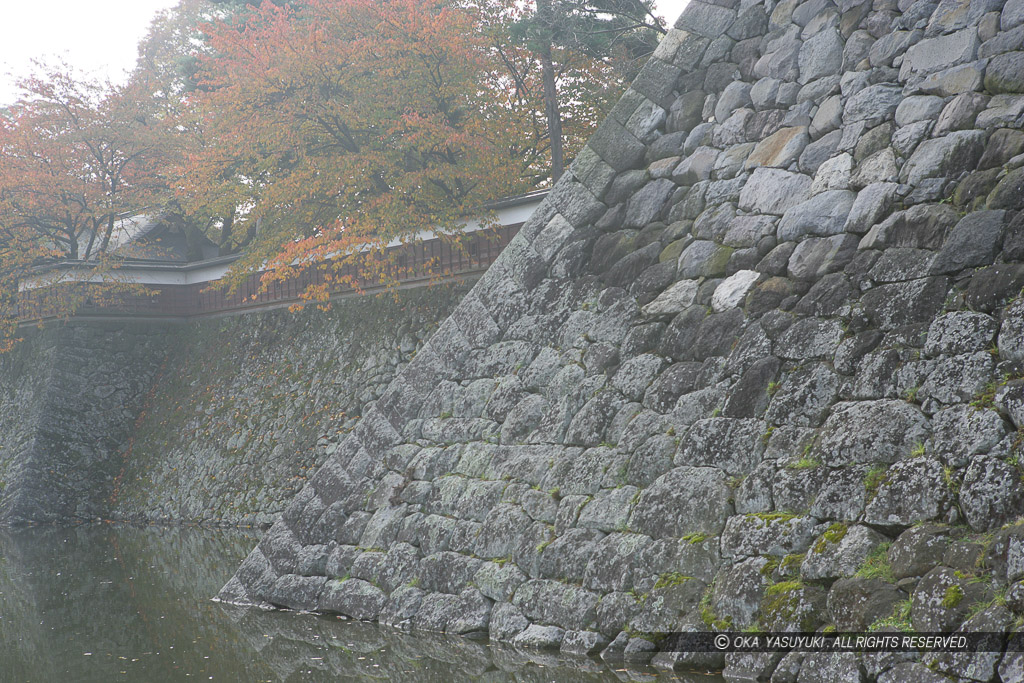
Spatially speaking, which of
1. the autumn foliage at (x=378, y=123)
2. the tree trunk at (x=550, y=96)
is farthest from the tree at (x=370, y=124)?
the tree trunk at (x=550, y=96)

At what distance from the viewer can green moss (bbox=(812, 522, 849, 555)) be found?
12.3 ft

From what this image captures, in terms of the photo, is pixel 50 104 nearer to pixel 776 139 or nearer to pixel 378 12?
pixel 378 12

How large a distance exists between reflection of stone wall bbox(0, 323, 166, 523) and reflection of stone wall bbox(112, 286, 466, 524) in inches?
18.3

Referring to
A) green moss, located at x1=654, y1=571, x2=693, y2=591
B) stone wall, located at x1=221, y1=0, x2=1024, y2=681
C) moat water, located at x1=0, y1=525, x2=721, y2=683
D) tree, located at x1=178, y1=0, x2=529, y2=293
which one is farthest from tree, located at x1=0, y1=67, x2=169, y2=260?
green moss, located at x1=654, y1=571, x2=693, y2=591

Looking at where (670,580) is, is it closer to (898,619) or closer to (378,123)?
(898,619)

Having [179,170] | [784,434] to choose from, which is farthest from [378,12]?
[784,434]

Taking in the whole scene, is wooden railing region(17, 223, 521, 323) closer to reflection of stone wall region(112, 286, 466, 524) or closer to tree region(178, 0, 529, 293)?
reflection of stone wall region(112, 286, 466, 524)

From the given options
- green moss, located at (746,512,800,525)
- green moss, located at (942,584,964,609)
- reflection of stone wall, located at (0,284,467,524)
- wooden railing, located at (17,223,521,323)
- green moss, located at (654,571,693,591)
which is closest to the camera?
green moss, located at (942,584,964,609)

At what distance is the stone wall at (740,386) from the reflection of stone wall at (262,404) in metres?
5.25

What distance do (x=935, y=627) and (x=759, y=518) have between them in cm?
95

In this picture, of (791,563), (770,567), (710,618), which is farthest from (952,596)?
(710,618)

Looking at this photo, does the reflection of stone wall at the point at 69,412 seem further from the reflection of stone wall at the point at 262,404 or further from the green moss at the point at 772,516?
the green moss at the point at 772,516

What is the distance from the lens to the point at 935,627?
3.29 m

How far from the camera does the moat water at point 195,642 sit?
465 cm
